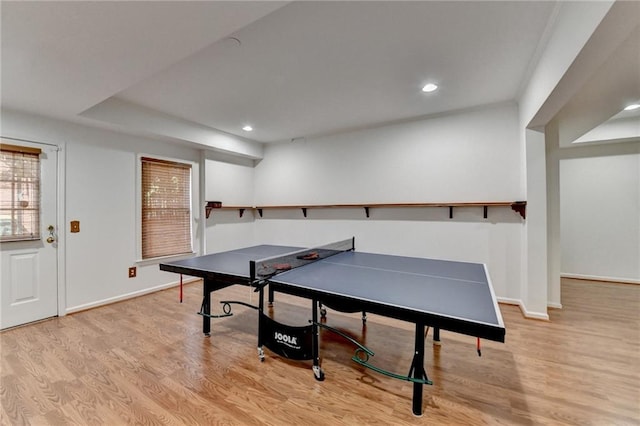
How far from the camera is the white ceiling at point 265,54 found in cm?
160

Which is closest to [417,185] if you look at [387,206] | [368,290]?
[387,206]

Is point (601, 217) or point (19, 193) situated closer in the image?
point (19, 193)

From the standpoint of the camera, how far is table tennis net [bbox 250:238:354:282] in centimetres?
201

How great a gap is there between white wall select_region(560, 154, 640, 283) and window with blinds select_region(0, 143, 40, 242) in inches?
306

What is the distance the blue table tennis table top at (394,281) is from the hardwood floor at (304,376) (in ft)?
2.39

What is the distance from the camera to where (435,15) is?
187 cm

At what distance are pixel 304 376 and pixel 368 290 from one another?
3.01 feet

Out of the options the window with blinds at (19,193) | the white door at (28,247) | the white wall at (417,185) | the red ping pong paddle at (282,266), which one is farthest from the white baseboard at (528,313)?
A: the window with blinds at (19,193)

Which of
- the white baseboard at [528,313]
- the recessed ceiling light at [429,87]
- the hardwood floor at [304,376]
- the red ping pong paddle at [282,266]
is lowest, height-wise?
the hardwood floor at [304,376]

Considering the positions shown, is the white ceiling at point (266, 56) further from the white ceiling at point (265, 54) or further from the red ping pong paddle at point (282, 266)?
the red ping pong paddle at point (282, 266)

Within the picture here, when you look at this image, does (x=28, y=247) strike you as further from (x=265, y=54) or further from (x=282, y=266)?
(x=265, y=54)

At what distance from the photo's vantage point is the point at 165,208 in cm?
427

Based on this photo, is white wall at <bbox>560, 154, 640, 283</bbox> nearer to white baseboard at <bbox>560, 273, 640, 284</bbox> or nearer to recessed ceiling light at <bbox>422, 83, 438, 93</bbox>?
white baseboard at <bbox>560, 273, 640, 284</bbox>

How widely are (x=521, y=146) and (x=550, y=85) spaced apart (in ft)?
4.46
